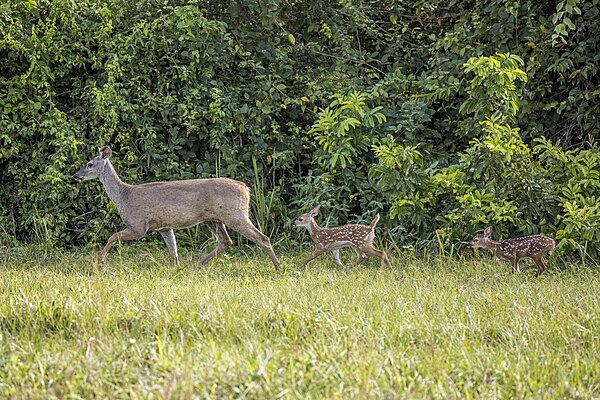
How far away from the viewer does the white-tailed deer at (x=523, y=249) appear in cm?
905

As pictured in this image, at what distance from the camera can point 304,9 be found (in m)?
12.4

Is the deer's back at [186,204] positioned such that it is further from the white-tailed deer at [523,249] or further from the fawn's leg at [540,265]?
the fawn's leg at [540,265]

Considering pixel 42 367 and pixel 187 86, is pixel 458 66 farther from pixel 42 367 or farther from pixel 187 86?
pixel 42 367

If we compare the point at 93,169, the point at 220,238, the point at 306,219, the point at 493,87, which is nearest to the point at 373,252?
the point at 306,219

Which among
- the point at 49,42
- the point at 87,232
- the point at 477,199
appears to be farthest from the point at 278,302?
the point at 49,42

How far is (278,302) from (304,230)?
4620 millimetres

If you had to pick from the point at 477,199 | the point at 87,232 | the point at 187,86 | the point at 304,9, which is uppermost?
the point at 304,9

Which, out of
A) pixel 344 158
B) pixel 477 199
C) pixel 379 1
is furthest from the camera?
pixel 379 1

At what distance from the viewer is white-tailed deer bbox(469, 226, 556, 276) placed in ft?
Result: 29.7

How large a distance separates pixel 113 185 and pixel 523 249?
4.42 meters

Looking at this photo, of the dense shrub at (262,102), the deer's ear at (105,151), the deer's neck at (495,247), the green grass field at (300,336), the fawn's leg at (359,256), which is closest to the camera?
the green grass field at (300,336)

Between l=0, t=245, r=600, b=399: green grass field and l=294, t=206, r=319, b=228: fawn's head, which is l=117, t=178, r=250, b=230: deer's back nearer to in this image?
l=294, t=206, r=319, b=228: fawn's head

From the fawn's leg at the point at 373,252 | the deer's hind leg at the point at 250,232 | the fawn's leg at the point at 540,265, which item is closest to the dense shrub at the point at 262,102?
the fawn's leg at the point at 373,252

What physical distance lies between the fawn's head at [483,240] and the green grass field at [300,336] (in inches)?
36.0
